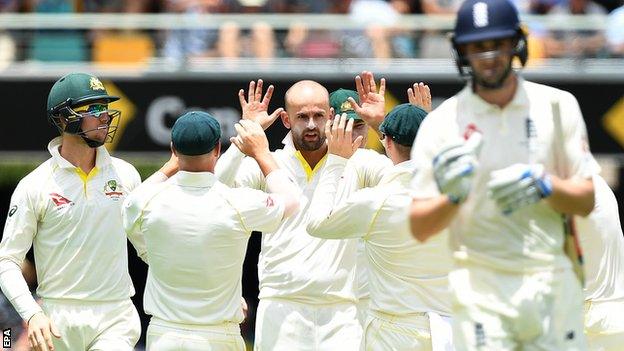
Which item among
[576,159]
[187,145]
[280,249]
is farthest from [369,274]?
[576,159]

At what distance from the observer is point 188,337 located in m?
7.76

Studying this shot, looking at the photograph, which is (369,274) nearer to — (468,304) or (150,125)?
(468,304)

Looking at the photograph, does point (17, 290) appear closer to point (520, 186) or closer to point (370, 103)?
point (370, 103)

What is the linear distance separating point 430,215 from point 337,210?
161 centimetres

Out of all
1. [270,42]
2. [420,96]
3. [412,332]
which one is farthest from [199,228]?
[270,42]

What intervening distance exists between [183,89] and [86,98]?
551 cm

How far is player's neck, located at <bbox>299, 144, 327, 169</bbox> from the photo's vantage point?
8.54m

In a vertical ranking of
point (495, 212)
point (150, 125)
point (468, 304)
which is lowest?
point (150, 125)

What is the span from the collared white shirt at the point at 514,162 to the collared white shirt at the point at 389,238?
4.36 ft

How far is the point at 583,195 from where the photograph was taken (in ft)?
19.2

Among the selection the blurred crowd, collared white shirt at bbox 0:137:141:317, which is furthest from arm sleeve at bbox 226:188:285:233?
the blurred crowd

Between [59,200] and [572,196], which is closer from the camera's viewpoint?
[572,196]

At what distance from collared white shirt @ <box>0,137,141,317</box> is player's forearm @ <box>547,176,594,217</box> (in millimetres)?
3279

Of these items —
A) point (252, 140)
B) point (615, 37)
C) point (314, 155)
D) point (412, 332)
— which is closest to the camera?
point (252, 140)
